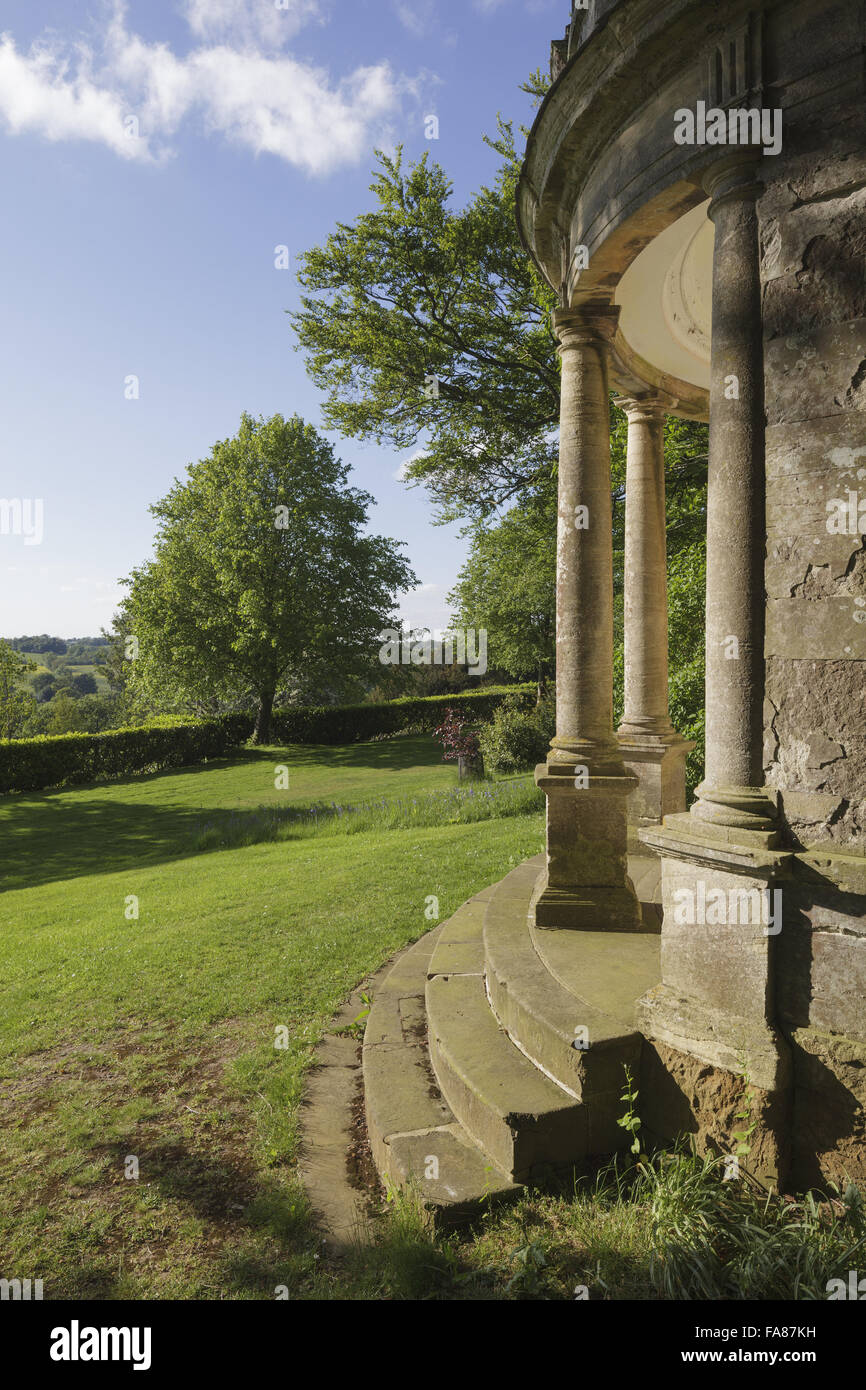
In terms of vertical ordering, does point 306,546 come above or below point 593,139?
above

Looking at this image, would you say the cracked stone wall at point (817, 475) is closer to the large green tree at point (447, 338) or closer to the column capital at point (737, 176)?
the column capital at point (737, 176)

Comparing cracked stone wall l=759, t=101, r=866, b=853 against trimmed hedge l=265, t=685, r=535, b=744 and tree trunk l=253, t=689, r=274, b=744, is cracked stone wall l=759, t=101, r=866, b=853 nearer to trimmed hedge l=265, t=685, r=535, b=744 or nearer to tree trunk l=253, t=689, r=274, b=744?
trimmed hedge l=265, t=685, r=535, b=744

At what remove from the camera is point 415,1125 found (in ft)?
13.4

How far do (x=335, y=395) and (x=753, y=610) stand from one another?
14910 millimetres

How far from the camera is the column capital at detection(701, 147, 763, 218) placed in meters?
3.67

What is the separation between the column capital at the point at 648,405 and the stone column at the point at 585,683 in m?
2.48

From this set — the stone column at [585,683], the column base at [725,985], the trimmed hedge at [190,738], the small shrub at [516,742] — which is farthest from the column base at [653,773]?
the trimmed hedge at [190,738]

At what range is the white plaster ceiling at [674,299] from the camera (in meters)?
5.72

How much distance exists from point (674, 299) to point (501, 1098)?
667 centimetres

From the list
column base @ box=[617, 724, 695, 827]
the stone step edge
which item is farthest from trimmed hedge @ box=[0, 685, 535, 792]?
the stone step edge

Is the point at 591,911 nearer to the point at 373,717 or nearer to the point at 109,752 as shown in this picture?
the point at 109,752

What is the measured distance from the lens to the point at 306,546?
31.0 meters

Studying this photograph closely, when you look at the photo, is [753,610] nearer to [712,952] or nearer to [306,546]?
[712,952]
